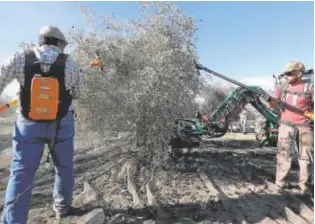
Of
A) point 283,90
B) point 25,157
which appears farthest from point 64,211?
point 283,90

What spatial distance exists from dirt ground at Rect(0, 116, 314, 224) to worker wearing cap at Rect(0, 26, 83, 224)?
2.00ft

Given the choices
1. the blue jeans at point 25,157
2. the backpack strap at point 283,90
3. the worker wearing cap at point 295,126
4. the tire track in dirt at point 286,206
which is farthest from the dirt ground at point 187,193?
the backpack strap at point 283,90

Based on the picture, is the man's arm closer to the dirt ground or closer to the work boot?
the work boot

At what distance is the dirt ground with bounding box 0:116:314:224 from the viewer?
5.48m

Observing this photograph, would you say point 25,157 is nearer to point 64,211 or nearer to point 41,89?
point 41,89

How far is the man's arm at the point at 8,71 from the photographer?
4.66 meters

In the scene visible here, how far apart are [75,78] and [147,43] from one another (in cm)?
336

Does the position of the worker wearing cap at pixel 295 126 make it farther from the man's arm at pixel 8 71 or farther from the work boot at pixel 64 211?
the man's arm at pixel 8 71

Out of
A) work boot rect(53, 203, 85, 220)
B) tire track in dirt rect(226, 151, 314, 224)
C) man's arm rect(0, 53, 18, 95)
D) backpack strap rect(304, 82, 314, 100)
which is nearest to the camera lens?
man's arm rect(0, 53, 18, 95)

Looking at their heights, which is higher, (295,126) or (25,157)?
(295,126)

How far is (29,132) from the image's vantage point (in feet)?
15.6

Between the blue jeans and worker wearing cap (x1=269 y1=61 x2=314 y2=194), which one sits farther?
worker wearing cap (x1=269 y1=61 x2=314 y2=194)

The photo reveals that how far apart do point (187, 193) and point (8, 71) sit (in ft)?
10.7

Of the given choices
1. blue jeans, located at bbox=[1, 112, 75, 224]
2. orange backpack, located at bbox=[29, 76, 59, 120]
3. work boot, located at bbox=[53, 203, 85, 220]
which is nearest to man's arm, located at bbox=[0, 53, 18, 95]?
orange backpack, located at bbox=[29, 76, 59, 120]
